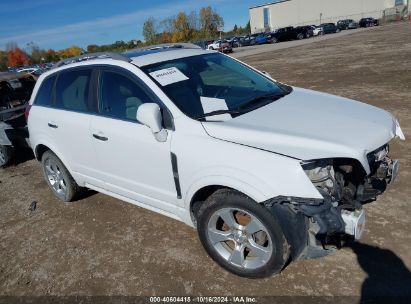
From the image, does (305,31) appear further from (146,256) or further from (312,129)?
(146,256)

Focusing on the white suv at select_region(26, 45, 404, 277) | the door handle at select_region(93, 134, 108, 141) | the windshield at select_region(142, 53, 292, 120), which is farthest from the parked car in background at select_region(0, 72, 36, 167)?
the windshield at select_region(142, 53, 292, 120)

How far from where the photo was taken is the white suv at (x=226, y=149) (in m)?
2.64

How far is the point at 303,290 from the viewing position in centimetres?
288

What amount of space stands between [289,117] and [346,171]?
0.65 m

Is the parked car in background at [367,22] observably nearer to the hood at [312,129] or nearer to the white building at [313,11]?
the white building at [313,11]

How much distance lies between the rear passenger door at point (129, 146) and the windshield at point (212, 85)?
0.26 meters

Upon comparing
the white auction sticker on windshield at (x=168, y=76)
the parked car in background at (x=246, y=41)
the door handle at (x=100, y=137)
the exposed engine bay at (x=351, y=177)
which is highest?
the white auction sticker on windshield at (x=168, y=76)

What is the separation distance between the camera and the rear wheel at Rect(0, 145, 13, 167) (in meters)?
6.68

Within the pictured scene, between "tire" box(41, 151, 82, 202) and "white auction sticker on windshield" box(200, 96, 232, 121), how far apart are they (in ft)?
7.50

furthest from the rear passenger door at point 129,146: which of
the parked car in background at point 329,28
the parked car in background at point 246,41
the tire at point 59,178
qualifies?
the parked car in background at point 329,28

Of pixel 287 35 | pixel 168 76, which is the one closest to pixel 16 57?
pixel 287 35

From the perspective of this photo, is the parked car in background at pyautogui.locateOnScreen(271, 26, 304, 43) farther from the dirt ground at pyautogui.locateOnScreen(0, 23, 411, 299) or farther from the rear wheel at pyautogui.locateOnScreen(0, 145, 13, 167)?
the rear wheel at pyautogui.locateOnScreen(0, 145, 13, 167)

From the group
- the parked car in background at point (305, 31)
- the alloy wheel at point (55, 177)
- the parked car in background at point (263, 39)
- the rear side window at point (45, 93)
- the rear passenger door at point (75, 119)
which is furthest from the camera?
the parked car in background at point (263, 39)

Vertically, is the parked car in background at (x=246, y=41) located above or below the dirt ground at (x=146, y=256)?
above
